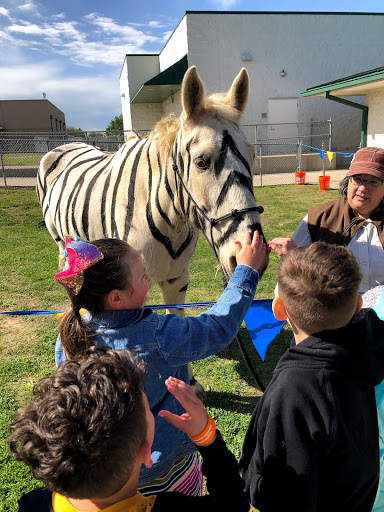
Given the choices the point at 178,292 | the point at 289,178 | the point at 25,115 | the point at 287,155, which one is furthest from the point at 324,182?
the point at 25,115

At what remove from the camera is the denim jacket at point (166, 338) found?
1307 millimetres

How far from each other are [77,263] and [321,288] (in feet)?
2.76

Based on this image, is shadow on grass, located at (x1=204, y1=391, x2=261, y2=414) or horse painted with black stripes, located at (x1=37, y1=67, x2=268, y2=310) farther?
shadow on grass, located at (x1=204, y1=391, x2=261, y2=414)

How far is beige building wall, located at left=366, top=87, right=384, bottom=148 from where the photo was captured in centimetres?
1336

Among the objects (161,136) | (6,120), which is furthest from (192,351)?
(6,120)

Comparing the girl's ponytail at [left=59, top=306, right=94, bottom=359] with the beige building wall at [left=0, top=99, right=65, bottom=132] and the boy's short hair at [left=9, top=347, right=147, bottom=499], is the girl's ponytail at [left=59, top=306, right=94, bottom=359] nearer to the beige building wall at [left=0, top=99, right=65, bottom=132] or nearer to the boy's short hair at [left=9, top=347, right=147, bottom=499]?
the boy's short hair at [left=9, top=347, right=147, bottom=499]

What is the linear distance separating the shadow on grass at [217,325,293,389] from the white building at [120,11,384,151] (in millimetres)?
19122

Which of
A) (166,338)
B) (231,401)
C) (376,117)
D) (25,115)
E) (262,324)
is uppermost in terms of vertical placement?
(25,115)

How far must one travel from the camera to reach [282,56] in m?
21.6

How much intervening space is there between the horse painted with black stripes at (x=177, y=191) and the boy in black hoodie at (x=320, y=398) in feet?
2.67

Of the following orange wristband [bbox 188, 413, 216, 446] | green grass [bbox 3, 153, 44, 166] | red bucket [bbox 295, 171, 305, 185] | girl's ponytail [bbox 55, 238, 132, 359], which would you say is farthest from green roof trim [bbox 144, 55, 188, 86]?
orange wristband [bbox 188, 413, 216, 446]

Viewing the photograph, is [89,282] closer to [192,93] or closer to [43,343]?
[192,93]

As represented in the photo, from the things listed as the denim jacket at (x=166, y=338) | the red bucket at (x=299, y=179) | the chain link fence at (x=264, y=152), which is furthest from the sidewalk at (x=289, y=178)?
the denim jacket at (x=166, y=338)

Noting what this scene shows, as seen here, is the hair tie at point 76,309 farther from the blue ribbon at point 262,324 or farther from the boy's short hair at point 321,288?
the blue ribbon at point 262,324
